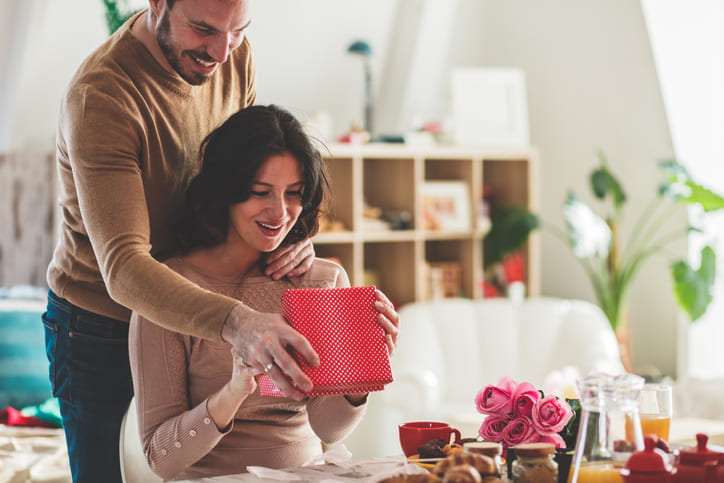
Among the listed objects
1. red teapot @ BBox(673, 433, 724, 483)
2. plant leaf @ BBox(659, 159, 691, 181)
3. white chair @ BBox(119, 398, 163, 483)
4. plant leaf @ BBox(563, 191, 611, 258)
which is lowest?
white chair @ BBox(119, 398, 163, 483)

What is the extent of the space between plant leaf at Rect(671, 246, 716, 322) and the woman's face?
2.64m

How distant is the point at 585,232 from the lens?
425 cm

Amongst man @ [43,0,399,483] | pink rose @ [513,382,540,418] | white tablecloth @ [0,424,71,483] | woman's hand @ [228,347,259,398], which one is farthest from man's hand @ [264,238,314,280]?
white tablecloth @ [0,424,71,483]

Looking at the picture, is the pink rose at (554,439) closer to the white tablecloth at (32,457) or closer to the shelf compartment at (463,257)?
the white tablecloth at (32,457)

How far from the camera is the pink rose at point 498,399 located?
1487mm

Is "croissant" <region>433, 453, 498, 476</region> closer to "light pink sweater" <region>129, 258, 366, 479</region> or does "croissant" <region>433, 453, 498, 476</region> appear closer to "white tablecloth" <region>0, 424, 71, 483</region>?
"light pink sweater" <region>129, 258, 366, 479</region>

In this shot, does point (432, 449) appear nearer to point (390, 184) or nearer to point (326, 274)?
point (326, 274)

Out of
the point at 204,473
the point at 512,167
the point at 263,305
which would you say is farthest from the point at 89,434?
the point at 512,167

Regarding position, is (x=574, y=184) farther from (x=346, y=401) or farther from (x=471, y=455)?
(x=471, y=455)

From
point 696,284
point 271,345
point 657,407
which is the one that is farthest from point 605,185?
point 271,345

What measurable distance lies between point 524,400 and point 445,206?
3103mm

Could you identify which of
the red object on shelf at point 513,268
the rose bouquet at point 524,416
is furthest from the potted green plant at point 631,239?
the rose bouquet at point 524,416

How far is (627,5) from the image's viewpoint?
462cm

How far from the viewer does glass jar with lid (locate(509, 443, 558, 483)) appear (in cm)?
128
